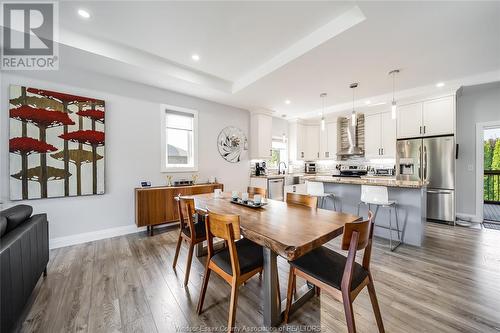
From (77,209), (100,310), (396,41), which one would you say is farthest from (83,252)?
(396,41)

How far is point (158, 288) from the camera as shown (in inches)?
77.0

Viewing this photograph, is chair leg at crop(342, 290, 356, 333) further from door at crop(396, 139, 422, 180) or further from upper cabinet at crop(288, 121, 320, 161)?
upper cabinet at crop(288, 121, 320, 161)

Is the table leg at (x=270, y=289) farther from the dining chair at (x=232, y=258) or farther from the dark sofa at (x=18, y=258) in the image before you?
the dark sofa at (x=18, y=258)

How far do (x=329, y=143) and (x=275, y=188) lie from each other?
7.49 ft

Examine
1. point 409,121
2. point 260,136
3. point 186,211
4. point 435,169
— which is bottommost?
point 186,211

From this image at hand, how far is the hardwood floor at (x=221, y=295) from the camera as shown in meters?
1.52

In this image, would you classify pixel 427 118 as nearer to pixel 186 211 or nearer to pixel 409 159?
pixel 409 159

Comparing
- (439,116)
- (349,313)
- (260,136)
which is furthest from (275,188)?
(349,313)

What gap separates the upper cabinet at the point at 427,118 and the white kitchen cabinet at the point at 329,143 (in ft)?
5.26

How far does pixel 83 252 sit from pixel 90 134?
5.79 ft

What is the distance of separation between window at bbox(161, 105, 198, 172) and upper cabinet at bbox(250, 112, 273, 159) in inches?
64.8

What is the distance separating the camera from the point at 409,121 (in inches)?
171

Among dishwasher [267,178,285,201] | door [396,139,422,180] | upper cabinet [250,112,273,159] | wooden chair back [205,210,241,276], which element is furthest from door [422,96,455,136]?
wooden chair back [205,210,241,276]

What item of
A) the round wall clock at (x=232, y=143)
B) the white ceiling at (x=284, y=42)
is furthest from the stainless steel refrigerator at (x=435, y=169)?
the round wall clock at (x=232, y=143)
